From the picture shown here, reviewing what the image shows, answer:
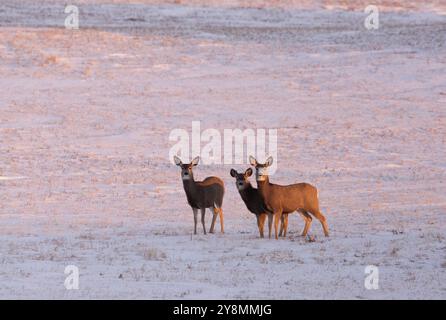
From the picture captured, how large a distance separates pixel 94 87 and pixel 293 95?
679 centimetres

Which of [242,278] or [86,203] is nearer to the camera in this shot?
[242,278]

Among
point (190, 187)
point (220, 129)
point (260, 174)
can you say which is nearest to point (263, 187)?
point (260, 174)

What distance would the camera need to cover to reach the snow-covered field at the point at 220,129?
14539mm

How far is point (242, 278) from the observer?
13859 mm

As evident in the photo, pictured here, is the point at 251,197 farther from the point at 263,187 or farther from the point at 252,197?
the point at 263,187

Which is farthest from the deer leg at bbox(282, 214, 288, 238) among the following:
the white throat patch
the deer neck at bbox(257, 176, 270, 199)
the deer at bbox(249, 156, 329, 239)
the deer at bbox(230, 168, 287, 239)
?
the white throat patch

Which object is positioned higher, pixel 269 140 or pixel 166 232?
pixel 269 140

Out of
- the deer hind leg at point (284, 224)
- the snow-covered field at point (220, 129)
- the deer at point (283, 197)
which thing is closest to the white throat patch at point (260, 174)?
the deer at point (283, 197)

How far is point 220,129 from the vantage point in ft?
107

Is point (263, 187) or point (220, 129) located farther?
point (220, 129)

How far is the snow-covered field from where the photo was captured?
14.5 meters
